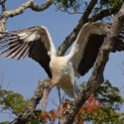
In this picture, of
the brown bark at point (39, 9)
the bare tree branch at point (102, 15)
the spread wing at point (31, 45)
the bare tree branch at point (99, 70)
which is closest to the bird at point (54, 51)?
the spread wing at point (31, 45)

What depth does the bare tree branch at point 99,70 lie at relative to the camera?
3.56m

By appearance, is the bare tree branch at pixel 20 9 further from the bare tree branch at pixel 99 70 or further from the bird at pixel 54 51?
the bare tree branch at pixel 99 70

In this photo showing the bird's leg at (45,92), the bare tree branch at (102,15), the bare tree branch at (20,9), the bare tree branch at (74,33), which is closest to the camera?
the bird's leg at (45,92)

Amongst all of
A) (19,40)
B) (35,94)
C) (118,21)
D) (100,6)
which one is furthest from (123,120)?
(118,21)

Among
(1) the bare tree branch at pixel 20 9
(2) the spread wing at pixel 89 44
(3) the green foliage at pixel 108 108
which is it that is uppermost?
(1) the bare tree branch at pixel 20 9

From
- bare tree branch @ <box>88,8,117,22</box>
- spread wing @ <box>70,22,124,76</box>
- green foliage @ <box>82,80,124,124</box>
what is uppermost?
bare tree branch @ <box>88,8,117,22</box>

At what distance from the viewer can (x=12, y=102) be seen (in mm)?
8891

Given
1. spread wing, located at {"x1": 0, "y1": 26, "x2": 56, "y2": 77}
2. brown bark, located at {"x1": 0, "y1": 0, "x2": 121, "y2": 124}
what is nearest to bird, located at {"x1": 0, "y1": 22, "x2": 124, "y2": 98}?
spread wing, located at {"x1": 0, "y1": 26, "x2": 56, "y2": 77}

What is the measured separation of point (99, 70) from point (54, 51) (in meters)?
2.66

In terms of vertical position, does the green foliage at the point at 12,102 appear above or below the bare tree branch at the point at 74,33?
below

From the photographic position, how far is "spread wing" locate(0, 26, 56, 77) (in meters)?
5.85

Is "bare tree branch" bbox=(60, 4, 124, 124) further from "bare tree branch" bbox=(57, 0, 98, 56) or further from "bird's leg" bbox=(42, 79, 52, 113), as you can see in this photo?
"bare tree branch" bbox=(57, 0, 98, 56)

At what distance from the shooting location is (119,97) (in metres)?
9.02

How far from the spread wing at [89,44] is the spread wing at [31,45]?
451mm
